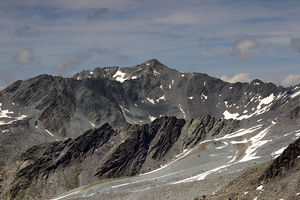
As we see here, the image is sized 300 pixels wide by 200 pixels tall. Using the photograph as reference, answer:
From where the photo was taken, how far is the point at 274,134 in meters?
148

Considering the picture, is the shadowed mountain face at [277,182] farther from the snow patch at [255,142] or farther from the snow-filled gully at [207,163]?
the snow patch at [255,142]

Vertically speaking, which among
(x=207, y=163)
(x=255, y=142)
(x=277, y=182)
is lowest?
(x=207, y=163)

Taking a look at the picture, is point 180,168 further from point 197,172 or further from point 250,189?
point 250,189

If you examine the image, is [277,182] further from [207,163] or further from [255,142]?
[255,142]

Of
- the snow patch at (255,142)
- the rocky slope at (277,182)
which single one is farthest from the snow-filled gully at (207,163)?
the rocky slope at (277,182)

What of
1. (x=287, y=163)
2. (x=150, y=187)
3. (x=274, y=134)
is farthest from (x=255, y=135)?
(x=287, y=163)

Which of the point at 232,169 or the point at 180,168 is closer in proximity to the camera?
the point at 232,169

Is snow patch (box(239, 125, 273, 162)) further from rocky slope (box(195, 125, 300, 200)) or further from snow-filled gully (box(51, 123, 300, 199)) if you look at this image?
rocky slope (box(195, 125, 300, 200))

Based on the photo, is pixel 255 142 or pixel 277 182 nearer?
pixel 277 182

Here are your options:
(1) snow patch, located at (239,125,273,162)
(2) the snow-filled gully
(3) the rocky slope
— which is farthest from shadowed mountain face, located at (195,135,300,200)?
(1) snow patch, located at (239,125,273,162)

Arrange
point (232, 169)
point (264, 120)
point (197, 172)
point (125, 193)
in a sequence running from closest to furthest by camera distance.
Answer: point (232, 169) → point (125, 193) → point (197, 172) → point (264, 120)

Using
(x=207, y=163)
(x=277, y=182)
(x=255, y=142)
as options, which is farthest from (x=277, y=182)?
(x=255, y=142)

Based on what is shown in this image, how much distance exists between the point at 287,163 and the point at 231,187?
13.4m

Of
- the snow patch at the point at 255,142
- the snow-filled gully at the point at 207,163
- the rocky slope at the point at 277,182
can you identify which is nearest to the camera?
the rocky slope at the point at 277,182
